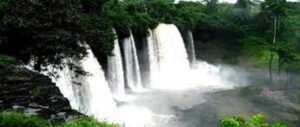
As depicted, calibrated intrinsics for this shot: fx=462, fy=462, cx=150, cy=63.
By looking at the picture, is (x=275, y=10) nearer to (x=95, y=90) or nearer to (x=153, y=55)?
(x=153, y=55)

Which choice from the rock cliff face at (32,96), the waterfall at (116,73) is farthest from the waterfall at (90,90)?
the rock cliff face at (32,96)

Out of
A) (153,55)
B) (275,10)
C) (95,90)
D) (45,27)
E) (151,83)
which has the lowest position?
(151,83)

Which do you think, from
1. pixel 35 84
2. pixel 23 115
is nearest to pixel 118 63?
pixel 35 84

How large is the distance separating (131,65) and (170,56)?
35.3 feet

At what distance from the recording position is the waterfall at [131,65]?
41844 millimetres

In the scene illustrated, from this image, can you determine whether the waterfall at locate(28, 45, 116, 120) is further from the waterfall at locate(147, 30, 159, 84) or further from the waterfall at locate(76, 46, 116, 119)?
the waterfall at locate(147, 30, 159, 84)

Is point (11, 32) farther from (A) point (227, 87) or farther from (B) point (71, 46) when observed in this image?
(A) point (227, 87)

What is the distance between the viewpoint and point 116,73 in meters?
38.6

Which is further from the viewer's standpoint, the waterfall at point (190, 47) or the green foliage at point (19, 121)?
the waterfall at point (190, 47)

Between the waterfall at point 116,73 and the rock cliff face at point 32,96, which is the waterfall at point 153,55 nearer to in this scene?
the waterfall at point 116,73

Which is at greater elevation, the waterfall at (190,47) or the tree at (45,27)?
the tree at (45,27)

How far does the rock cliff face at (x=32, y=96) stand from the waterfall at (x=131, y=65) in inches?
924

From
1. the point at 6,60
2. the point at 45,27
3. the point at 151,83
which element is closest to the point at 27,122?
the point at 45,27

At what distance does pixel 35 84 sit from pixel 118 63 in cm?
2273
